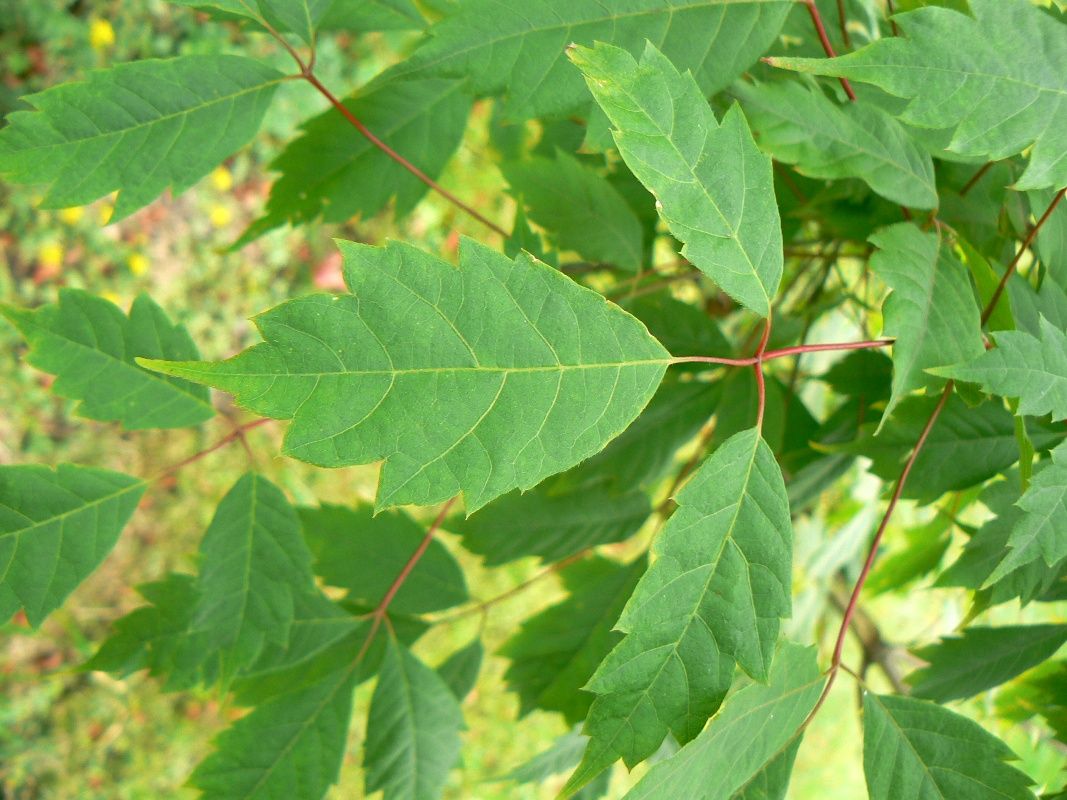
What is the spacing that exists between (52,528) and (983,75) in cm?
92

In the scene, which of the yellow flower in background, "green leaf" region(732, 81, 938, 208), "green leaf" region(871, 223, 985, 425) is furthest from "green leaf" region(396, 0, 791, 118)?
the yellow flower in background

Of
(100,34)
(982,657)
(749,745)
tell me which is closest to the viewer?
(749,745)

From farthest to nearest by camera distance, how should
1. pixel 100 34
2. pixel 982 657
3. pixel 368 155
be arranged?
1. pixel 100 34
2. pixel 368 155
3. pixel 982 657

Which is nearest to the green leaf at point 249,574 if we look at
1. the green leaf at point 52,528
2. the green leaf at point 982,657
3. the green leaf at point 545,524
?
the green leaf at point 52,528

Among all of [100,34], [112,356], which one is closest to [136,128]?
[112,356]

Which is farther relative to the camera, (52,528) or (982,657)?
(982,657)

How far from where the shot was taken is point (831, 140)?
80 centimetres

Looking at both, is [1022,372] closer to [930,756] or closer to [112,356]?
[930,756]

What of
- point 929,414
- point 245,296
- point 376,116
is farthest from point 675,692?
point 245,296

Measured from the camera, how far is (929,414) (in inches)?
36.4

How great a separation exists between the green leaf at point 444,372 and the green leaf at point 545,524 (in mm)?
596

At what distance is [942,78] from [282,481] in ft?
8.12

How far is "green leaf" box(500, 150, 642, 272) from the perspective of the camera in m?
1.10

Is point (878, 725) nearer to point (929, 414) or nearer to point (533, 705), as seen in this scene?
point (929, 414)
